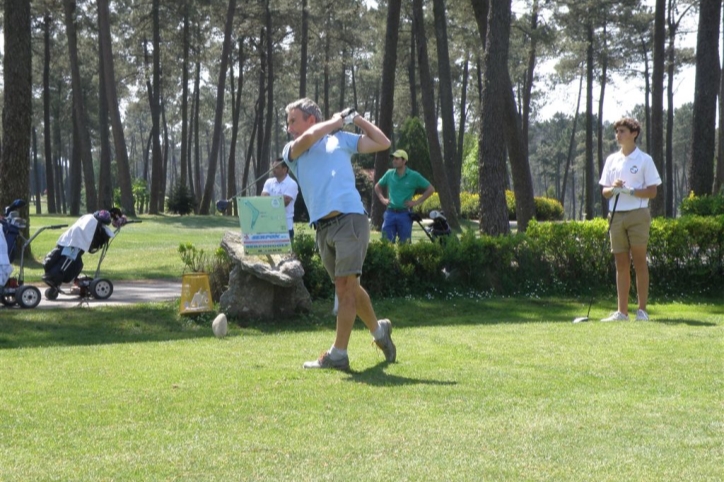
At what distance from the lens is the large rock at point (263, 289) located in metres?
10.6

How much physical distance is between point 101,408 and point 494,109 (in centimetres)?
1156

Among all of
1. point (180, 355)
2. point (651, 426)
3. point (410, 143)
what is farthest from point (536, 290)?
point (410, 143)

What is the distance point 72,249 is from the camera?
12.6 m

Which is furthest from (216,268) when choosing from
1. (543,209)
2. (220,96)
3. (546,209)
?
(546,209)

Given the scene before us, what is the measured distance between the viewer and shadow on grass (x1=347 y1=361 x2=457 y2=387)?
5980 mm

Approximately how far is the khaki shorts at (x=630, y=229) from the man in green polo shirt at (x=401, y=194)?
10.3ft

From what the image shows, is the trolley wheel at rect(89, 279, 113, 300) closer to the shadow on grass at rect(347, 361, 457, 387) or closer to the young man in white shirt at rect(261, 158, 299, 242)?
the young man in white shirt at rect(261, 158, 299, 242)

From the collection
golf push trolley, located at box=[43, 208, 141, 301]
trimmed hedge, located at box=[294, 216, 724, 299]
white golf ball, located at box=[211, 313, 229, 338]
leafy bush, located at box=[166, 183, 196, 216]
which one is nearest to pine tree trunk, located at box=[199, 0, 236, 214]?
leafy bush, located at box=[166, 183, 196, 216]

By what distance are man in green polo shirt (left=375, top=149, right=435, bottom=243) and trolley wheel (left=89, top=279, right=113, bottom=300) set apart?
161 inches

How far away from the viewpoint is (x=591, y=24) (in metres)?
48.0

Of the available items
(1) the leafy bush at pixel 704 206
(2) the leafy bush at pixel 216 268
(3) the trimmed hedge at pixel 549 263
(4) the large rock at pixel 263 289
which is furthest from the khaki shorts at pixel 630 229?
(1) the leafy bush at pixel 704 206

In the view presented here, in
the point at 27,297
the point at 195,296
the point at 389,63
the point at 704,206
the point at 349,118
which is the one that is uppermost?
the point at 389,63

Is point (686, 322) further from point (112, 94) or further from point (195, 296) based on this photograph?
point (112, 94)

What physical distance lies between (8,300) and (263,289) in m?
3.71
